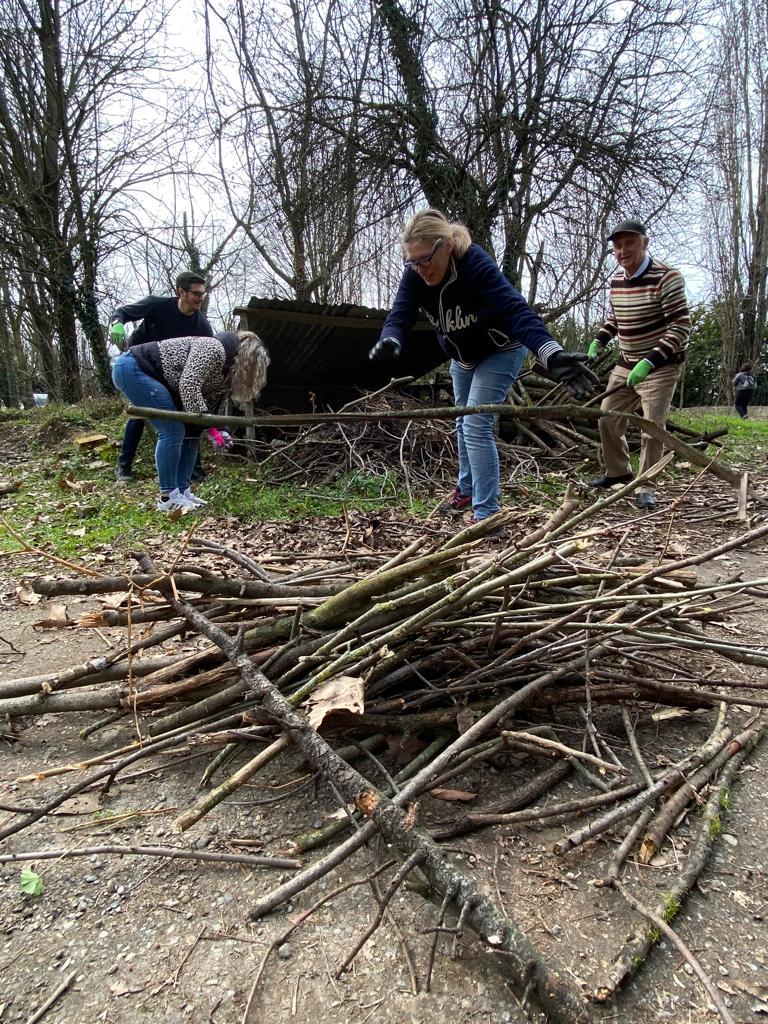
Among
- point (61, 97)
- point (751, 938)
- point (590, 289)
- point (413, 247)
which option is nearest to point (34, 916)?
point (751, 938)

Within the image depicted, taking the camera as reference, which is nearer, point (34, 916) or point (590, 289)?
point (34, 916)

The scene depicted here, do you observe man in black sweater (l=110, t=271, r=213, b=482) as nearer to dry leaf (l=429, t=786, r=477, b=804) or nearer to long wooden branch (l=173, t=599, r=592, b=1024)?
long wooden branch (l=173, t=599, r=592, b=1024)

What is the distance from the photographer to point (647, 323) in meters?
Answer: 4.56

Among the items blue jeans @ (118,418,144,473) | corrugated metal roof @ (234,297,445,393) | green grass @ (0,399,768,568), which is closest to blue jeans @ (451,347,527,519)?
green grass @ (0,399,768,568)

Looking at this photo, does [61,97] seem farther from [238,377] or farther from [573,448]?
[573,448]

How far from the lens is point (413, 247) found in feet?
10.9

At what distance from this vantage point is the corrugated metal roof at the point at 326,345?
18.5 feet

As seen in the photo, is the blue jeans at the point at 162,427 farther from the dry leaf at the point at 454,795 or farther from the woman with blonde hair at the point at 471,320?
the dry leaf at the point at 454,795

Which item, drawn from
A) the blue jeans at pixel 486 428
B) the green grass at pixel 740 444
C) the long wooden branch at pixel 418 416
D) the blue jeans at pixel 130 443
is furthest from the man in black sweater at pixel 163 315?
the green grass at pixel 740 444

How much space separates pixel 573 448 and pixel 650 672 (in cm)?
493

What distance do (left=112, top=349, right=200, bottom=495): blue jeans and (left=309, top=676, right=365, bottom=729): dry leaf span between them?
3.26 metres

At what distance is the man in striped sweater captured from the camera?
439cm

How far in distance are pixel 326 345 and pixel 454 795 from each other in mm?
5575

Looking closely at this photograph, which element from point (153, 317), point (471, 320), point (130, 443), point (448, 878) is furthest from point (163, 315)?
point (448, 878)
